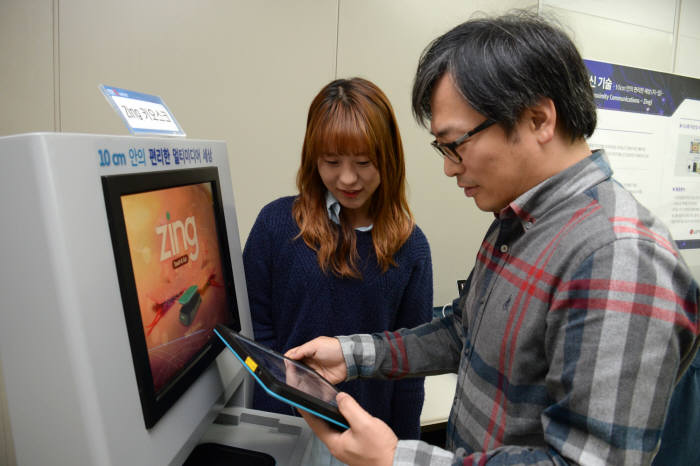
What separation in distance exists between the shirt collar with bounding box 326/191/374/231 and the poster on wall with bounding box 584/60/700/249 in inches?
60.1

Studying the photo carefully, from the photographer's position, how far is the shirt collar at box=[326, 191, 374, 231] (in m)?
1.16

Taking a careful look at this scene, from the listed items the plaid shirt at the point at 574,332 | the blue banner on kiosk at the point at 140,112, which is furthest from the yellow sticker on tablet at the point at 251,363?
the blue banner on kiosk at the point at 140,112

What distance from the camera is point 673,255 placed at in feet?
1.76

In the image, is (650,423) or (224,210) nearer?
(650,423)

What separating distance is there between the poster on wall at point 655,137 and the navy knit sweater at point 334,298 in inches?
58.3

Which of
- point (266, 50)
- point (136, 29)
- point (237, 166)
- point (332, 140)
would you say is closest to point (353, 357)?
point (332, 140)

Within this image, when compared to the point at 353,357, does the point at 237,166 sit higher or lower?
higher

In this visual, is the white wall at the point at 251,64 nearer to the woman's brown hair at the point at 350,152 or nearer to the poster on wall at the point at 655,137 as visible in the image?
the poster on wall at the point at 655,137

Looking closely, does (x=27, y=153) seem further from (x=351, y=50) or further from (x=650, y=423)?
(x=351, y=50)

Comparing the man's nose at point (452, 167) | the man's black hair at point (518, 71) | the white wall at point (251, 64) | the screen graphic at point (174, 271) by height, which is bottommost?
the screen graphic at point (174, 271)

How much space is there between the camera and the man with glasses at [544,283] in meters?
0.51

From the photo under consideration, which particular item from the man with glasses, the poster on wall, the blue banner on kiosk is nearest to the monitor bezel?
the blue banner on kiosk

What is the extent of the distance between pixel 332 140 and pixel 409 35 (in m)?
1.19

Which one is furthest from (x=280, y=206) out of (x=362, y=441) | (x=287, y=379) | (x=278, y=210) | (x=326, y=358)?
(x=362, y=441)
